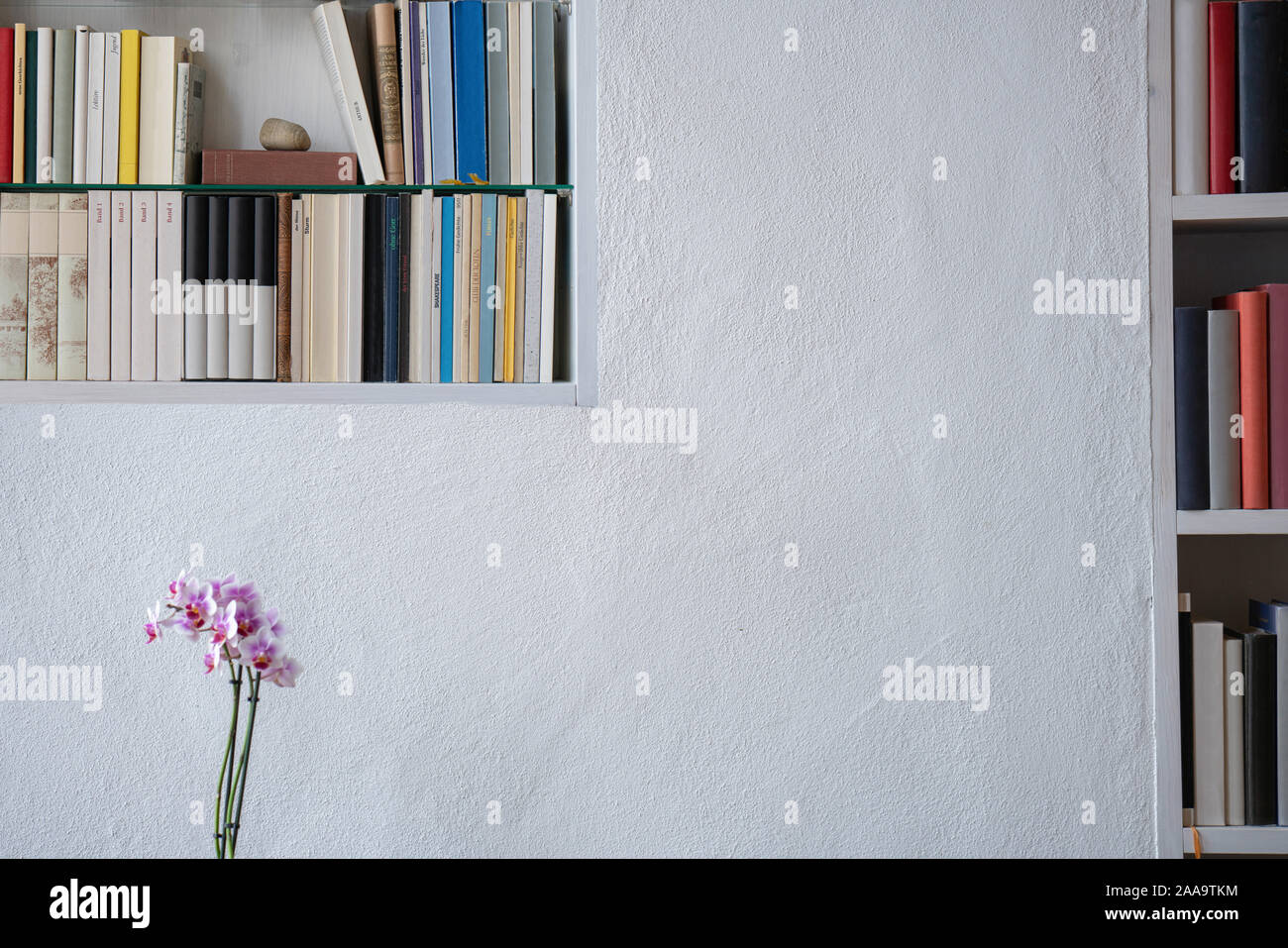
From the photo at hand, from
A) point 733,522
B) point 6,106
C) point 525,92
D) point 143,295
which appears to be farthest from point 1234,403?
point 6,106

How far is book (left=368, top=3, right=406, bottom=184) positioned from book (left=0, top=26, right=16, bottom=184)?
508 millimetres

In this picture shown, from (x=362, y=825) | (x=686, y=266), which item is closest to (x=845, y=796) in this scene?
(x=362, y=825)

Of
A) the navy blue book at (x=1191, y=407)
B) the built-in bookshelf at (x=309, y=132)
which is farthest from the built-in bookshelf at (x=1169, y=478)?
the built-in bookshelf at (x=309, y=132)

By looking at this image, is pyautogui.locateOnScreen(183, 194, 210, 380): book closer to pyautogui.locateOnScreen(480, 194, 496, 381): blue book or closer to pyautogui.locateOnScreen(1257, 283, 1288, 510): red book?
pyautogui.locateOnScreen(480, 194, 496, 381): blue book

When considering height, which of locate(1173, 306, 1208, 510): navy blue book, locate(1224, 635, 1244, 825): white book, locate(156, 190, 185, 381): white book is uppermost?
locate(156, 190, 185, 381): white book

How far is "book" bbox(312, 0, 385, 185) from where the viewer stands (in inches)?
54.7

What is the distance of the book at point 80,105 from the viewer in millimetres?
1364

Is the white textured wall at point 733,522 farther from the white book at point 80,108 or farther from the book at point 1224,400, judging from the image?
the white book at point 80,108

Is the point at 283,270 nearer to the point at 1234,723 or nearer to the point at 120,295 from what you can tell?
the point at 120,295

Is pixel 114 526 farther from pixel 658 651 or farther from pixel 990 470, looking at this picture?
pixel 990 470

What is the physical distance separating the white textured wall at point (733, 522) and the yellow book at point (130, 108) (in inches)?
14.0

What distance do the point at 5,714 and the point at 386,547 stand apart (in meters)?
0.58

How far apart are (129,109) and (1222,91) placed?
154 centimetres

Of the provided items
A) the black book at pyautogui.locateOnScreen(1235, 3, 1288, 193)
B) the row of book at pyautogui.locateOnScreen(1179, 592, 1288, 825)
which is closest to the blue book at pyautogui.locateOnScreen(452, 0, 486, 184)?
the black book at pyautogui.locateOnScreen(1235, 3, 1288, 193)
